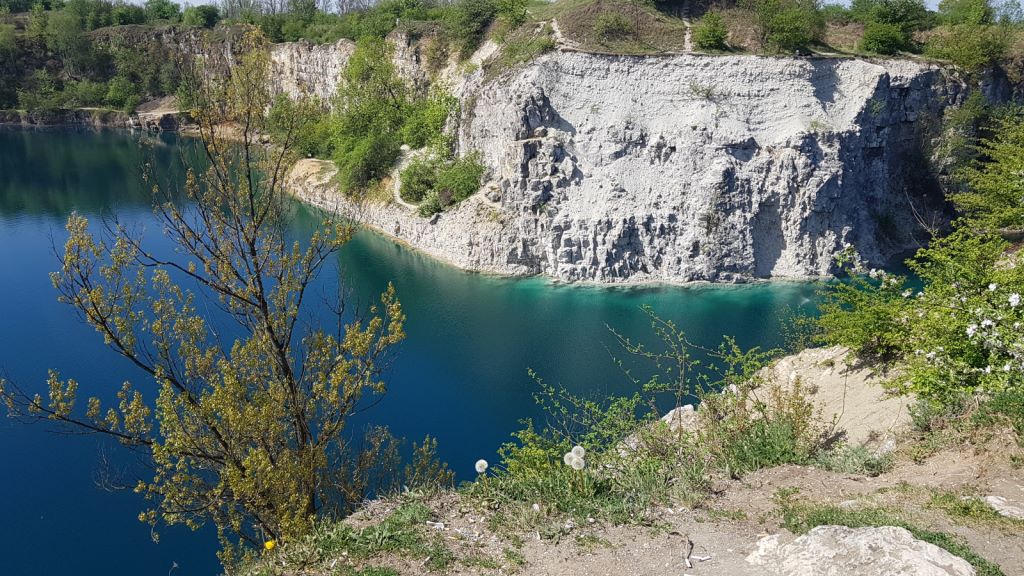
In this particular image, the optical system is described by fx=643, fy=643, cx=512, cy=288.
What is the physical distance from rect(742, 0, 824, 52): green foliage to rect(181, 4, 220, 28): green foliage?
7629 centimetres

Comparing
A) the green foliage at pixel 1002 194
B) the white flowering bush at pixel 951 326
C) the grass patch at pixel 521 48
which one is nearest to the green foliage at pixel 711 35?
the grass patch at pixel 521 48

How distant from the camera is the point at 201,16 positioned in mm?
87375

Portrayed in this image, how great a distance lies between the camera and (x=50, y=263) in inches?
1380

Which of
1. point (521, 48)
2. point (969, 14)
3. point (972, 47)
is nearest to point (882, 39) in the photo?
point (972, 47)

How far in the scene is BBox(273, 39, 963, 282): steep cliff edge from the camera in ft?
107

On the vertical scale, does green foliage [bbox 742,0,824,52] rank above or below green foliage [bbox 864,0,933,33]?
below

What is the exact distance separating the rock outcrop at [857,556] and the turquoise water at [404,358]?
9.04 metres

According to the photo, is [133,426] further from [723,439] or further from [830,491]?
[830,491]

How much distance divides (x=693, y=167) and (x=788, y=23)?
9.67m

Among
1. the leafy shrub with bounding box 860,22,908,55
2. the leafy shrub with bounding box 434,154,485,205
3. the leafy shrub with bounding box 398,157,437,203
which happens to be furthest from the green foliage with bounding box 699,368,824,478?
the leafy shrub with bounding box 860,22,908,55

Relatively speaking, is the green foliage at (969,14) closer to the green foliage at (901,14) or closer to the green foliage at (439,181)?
the green foliage at (901,14)

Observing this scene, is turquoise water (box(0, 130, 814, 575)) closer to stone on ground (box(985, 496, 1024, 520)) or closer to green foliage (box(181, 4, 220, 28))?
stone on ground (box(985, 496, 1024, 520))

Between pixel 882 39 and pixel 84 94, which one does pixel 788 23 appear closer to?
pixel 882 39

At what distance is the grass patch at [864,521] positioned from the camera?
6357 millimetres
